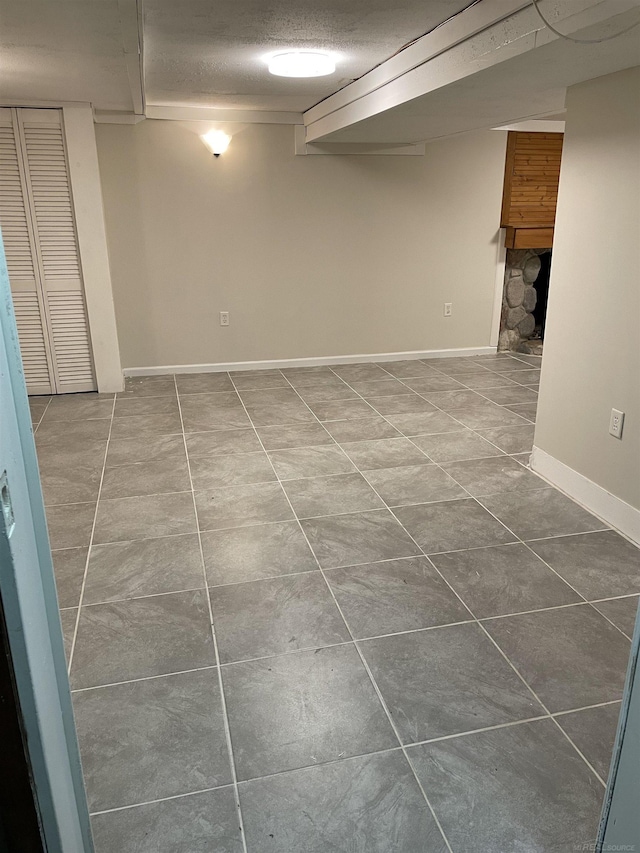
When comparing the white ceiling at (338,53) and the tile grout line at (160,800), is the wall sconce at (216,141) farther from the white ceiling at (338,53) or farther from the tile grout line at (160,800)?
the tile grout line at (160,800)

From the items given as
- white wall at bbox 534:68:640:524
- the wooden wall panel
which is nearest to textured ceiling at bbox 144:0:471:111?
white wall at bbox 534:68:640:524

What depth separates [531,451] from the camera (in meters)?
3.85

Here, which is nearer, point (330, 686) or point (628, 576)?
point (330, 686)

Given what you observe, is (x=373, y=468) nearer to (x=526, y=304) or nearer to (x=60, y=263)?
(x=60, y=263)

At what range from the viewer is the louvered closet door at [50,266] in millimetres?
4438

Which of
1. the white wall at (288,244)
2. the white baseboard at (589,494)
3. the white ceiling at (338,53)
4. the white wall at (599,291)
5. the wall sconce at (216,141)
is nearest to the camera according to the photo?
the white ceiling at (338,53)

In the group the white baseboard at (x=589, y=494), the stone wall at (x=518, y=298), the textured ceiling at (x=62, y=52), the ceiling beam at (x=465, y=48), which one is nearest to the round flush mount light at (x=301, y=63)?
the ceiling beam at (x=465, y=48)

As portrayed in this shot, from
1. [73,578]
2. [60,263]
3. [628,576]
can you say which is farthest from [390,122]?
[73,578]

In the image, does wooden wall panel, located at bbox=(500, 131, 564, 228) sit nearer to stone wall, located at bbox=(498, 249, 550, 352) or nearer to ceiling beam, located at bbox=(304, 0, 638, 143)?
stone wall, located at bbox=(498, 249, 550, 352)

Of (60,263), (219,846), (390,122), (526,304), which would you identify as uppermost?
(390,122)

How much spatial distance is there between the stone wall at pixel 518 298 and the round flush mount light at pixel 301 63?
3306 mm

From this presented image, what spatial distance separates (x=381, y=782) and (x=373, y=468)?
6.94 ft

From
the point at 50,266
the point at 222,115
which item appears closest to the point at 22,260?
the point at 50,266

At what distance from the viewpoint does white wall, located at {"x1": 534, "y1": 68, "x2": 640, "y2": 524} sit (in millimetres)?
2727
